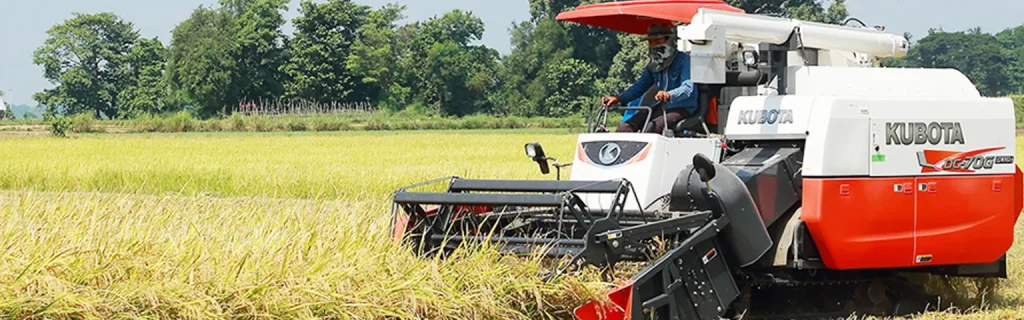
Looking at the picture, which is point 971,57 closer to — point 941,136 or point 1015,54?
point 1015,54

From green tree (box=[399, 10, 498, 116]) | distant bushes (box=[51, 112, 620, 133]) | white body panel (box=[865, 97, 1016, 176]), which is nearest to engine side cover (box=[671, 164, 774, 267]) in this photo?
white body panel (box=[865, 97, 1016, 176])

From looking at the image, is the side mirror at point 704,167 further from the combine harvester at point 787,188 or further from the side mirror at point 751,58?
the side mirror at point 751,58

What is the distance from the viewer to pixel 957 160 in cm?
866

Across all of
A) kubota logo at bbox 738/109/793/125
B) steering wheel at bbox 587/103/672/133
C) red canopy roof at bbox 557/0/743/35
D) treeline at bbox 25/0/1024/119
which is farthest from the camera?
treeline at bbox 25/0/1024/119

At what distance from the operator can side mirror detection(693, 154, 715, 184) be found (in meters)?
1.19

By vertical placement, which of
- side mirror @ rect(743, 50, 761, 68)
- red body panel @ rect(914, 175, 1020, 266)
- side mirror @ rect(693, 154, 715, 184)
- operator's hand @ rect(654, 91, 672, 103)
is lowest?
red body panel @ rect(914, 175, 1020, 266)

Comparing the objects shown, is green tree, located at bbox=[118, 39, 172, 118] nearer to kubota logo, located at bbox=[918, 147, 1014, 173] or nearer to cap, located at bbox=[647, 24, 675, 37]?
cap, located at bbox=[647, 24, 675, 37]

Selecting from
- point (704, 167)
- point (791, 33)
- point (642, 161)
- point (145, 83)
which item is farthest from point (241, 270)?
point (145, 83)

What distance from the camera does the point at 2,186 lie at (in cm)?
2072

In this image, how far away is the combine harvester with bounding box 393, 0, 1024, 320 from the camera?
7.93 m

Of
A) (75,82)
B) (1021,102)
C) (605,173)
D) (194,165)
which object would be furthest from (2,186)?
(75,82)

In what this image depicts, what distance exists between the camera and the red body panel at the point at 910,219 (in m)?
8.21

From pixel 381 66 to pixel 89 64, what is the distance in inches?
1535

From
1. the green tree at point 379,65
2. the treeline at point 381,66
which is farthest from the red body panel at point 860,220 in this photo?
the green tree at point 379,65
